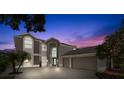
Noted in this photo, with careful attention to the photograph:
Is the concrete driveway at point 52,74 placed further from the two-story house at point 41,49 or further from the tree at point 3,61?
the tree at point 3,61

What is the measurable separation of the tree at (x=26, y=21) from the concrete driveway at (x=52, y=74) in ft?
3.51

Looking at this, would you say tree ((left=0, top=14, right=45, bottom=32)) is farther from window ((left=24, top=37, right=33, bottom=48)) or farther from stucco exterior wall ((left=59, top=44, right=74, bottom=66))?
stucco exterior wall ((left=59, top=44, right=74, bottom=66))

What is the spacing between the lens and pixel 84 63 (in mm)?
4828

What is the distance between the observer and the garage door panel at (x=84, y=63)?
15.6ft

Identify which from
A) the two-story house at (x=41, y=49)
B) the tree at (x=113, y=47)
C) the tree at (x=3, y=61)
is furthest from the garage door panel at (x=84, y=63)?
the tree at (x=3, y=61)

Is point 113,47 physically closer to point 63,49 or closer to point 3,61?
point 63,49

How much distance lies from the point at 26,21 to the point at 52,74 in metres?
1.52

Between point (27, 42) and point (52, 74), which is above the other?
point (27, 42)

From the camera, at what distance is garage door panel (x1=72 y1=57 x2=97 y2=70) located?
4.74 meters

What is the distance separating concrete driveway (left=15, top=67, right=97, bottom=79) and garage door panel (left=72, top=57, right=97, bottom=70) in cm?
13

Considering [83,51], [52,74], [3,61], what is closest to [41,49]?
[52,74]

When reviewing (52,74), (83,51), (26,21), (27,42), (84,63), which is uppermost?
(26,21)

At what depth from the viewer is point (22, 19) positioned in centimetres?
462
